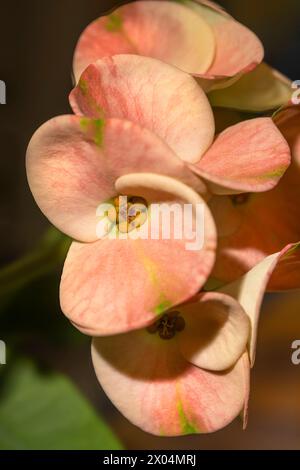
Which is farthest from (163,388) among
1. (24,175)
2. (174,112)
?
(24,175)

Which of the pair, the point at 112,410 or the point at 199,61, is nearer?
the point at 199,61

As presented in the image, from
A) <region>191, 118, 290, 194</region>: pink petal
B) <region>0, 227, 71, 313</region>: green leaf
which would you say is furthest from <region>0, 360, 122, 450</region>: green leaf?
<region>191, 118, 290, 194</region>: pink petal

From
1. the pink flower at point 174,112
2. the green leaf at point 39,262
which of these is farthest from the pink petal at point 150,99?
the green leaf at point 39,262

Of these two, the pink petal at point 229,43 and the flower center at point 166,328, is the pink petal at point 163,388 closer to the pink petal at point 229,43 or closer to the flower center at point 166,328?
the flower center at point 166,328
